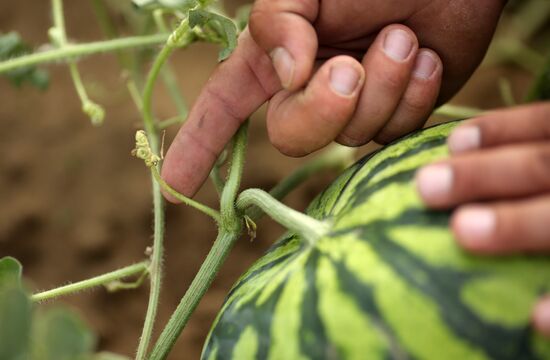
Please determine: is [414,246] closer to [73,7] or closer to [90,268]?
[90,268]

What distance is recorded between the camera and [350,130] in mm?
1146

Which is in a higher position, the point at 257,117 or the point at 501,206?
the point at 501,206

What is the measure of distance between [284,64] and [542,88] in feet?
2.06

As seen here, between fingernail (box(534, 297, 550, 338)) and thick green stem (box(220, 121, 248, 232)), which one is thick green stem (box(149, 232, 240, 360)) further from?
fingernail (box(534, 297, 550, 338))

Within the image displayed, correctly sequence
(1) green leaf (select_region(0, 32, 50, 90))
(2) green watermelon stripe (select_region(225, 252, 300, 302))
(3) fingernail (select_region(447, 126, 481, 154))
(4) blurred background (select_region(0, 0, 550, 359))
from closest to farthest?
(3) fingernail (select_region(447, 126, 481, 154)) → (2) green watermelon stripe (select_region(225, 252, 300, 302)) → (1) green leaf (select_region(0, 32, 50, 90)) → (4) blurred background (select_region(0, 0, 550, 359))

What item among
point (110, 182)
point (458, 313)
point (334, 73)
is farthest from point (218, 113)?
point (110, 182)

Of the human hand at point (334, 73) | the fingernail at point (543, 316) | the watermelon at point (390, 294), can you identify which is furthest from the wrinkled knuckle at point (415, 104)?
the fingernail at point (543, 316)

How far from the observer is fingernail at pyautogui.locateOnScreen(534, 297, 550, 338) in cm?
71

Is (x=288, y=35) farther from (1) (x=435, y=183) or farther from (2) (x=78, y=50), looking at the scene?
(2) (x=78, y=50)

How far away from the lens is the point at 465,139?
83cm

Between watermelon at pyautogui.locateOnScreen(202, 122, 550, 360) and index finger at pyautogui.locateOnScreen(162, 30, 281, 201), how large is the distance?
36cm

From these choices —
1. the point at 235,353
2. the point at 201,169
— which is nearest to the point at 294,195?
the point at 201,169

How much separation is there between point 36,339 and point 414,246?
0.38 meters

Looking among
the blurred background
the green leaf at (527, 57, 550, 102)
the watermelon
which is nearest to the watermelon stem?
the watermelon
